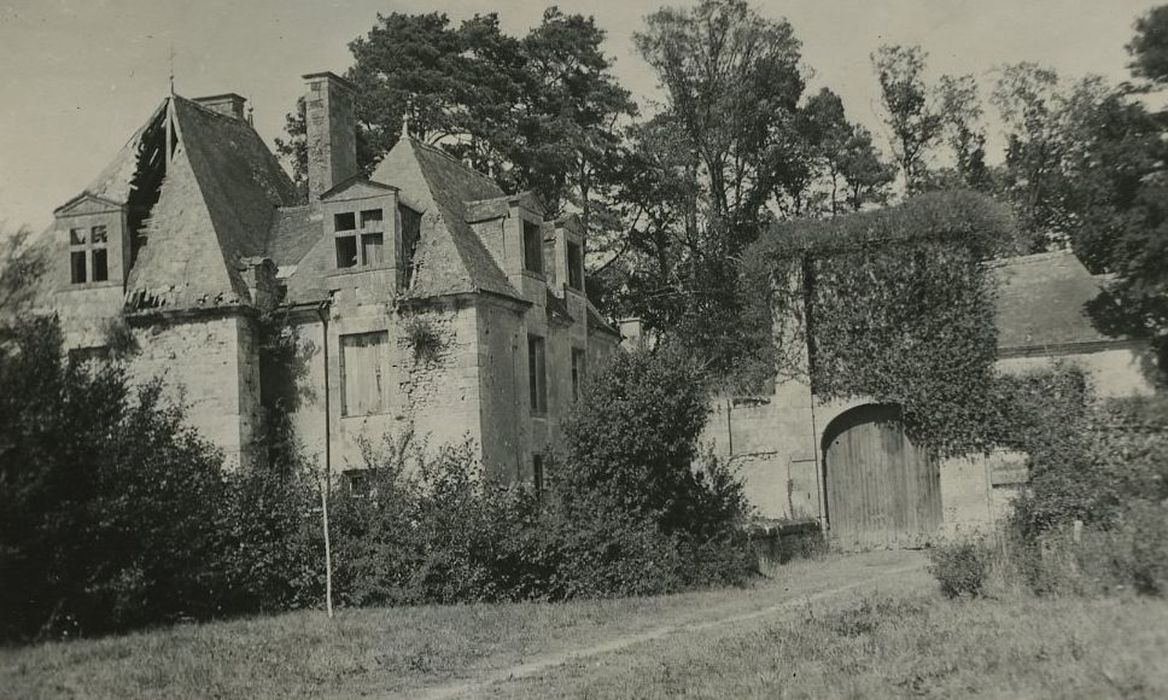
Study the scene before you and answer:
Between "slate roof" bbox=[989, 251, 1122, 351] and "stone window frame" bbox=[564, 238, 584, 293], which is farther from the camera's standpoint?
"stone window frame" bbox=[564, 238, 584, 293]

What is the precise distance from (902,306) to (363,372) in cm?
1117

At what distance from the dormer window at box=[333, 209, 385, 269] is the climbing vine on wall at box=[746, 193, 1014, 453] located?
27.5ft

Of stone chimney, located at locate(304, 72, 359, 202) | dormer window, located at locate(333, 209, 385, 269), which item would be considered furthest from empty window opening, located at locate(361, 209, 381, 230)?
stone chimney, located at locate(304, 72, 359, 202)

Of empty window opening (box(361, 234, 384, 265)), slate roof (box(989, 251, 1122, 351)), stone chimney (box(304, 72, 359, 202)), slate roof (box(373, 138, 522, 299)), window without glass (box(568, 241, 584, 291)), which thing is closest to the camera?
slate roof (box(373, 138, 522, 299))

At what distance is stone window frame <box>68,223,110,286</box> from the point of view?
69.8 feet

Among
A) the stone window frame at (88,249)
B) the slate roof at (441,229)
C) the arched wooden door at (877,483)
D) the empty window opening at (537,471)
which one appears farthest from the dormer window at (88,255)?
the arched wooden door at (877,483)

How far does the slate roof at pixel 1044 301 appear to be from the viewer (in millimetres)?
23219

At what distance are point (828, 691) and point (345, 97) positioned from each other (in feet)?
65.9

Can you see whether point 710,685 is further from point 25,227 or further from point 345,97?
→ point 345,97

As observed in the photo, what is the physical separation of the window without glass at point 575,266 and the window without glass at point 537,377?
2.68 meters

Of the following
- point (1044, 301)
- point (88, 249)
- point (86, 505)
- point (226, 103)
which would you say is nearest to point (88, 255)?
point (88, 249)

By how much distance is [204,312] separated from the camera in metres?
20.8

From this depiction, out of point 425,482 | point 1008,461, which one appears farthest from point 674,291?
point 425,482

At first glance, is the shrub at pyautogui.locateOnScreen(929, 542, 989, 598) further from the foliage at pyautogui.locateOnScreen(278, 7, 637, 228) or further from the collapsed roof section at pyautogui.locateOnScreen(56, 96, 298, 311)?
the foliage at pyautogui.locateOnScreen(278, 7, 637, 228)
